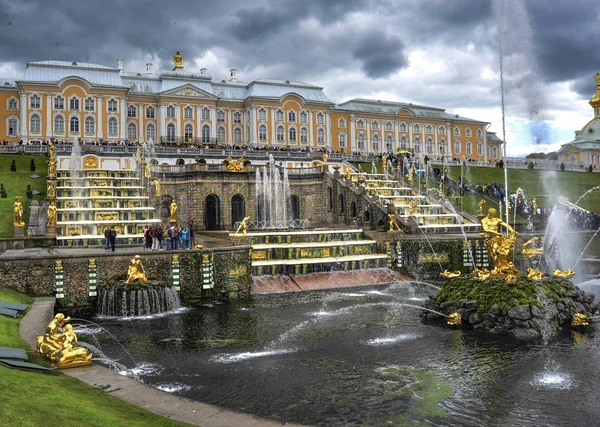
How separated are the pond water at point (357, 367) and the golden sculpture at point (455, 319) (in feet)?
2.04

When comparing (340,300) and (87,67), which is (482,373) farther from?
(87,67)

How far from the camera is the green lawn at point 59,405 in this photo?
706 cm

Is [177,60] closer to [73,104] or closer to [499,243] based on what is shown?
[73,104]

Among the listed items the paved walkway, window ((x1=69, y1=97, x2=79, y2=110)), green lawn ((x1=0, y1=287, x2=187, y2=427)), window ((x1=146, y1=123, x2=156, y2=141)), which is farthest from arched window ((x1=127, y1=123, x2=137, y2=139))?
green lawn ((x1=0, y1=287, x2=187, y2=427))

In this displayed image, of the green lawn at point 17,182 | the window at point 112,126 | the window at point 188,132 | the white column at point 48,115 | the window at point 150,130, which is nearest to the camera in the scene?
the green lawn at point 17,182

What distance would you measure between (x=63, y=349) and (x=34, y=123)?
62.9 m

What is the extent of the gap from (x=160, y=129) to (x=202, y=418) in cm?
6680

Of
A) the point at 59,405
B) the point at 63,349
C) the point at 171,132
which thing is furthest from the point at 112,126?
the point at 59,405

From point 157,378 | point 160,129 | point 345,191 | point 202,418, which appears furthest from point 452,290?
point 160,129

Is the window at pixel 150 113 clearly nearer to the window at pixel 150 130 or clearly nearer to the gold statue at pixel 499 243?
the window at pixel 150 130

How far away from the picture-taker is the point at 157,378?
12.4m

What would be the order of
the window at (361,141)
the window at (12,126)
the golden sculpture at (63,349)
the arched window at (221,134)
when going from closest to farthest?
1. the golden sculpture at (63,349)
2. the window at (12,126)
3. the arched window at (221,134)
4. the window at (361,141)

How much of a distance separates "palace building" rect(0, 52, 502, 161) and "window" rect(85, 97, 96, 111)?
0.13 metres

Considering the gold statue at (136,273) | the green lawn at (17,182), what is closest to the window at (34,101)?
the green lawn at (17,182)
